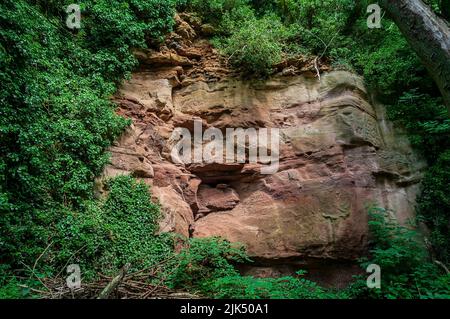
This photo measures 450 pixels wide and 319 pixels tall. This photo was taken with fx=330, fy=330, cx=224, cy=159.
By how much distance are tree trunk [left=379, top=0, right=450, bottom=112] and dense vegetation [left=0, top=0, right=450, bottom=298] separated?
321 cm

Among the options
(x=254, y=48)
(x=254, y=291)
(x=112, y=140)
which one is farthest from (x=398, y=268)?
(x=112, y=140)

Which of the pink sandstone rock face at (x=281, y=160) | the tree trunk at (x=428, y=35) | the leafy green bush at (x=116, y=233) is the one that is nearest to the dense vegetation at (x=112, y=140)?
the leafy green bush at (x=116, y=233)

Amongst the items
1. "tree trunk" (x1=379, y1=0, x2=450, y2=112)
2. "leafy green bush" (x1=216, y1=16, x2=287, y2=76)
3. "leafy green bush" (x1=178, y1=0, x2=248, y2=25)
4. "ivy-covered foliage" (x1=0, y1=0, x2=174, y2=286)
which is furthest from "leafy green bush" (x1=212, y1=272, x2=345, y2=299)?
"leafy green bush" (x1=178, y1=0, x2=248, y2=25)

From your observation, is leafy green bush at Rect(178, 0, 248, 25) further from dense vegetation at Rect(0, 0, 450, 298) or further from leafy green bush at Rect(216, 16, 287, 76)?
leafy green bush at Rect(216, 16, 287, 76)

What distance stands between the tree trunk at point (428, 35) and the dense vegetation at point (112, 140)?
3.21 meters

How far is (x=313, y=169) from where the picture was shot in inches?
313

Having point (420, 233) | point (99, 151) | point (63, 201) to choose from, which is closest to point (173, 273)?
point (63, 201)

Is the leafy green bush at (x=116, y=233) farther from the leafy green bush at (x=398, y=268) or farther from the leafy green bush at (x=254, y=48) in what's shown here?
the leafy green bush at (x=254, y=48)

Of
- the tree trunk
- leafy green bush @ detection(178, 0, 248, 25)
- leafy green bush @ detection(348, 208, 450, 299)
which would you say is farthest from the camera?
leafy green bush @ detection(178, 0, 248, 25)

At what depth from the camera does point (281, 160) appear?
8312 mm

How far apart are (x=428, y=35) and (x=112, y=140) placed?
19.7ft

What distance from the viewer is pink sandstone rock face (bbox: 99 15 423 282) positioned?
734 centimetres

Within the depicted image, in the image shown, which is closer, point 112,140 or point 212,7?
point 112,140

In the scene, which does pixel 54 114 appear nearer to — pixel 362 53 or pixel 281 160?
pixel 281 160
